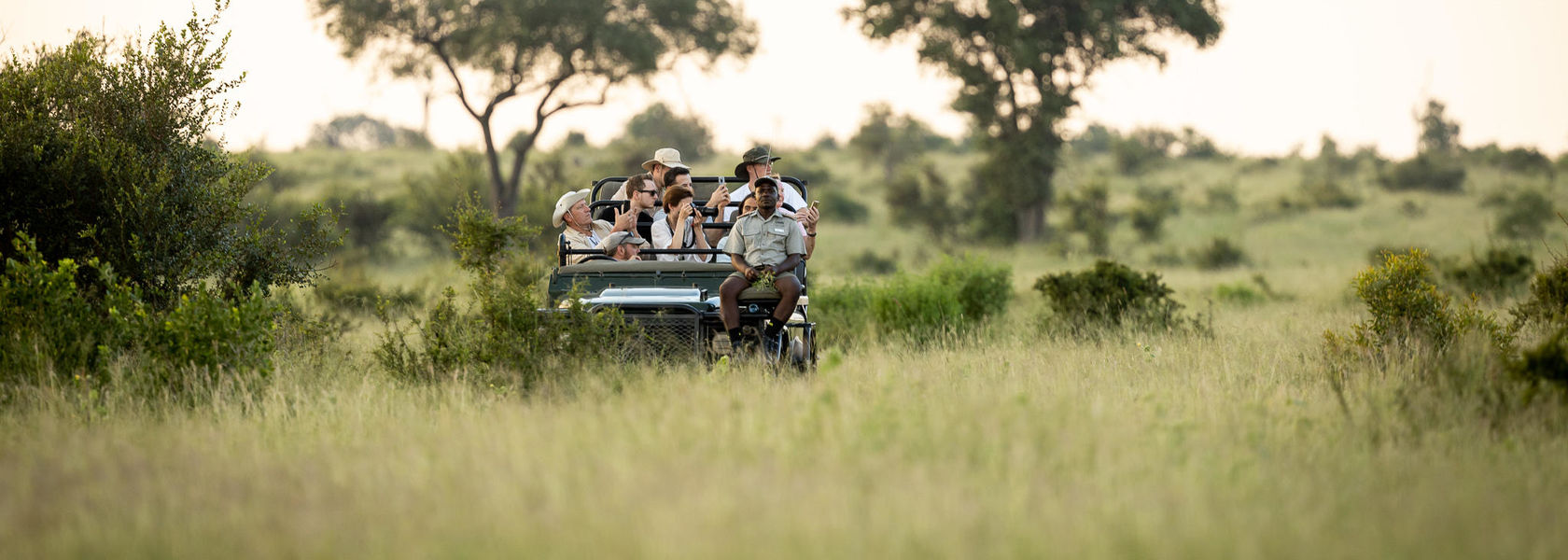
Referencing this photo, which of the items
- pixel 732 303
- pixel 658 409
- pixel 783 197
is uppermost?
pixel 783 197

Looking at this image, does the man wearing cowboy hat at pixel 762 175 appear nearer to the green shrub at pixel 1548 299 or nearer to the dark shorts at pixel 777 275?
the dark shorts at pixel 777 275

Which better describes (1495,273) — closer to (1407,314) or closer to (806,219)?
(1407,314)

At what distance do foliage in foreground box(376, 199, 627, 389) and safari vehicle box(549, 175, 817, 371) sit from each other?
0.67 feet

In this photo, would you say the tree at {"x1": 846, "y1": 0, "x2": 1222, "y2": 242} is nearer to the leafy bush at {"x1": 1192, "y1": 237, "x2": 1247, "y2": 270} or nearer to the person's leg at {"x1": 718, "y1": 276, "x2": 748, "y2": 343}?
the leafy bush at {"x1": 1192, "y1": 237, "x2": 1247, "y2": 270}

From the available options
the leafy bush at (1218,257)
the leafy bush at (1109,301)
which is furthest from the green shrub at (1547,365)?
the leafy bush at (1218,257)

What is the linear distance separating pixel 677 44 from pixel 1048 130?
30.2ft

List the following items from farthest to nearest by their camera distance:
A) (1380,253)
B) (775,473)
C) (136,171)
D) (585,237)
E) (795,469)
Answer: (1380,253) → (585,237) → (136,171) → (795,469) → (775,473)

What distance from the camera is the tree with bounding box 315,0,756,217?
27.9 meters

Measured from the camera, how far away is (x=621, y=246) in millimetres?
8945

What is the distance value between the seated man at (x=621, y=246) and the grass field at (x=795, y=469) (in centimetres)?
181

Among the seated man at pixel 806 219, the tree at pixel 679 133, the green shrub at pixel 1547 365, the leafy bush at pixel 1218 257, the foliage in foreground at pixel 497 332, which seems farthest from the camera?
the tree at pixel 679 133

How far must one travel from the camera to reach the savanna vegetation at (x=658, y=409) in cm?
420

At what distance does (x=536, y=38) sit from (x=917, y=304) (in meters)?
18.2

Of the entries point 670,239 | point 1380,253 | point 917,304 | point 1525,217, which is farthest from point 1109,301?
point 1525,217
